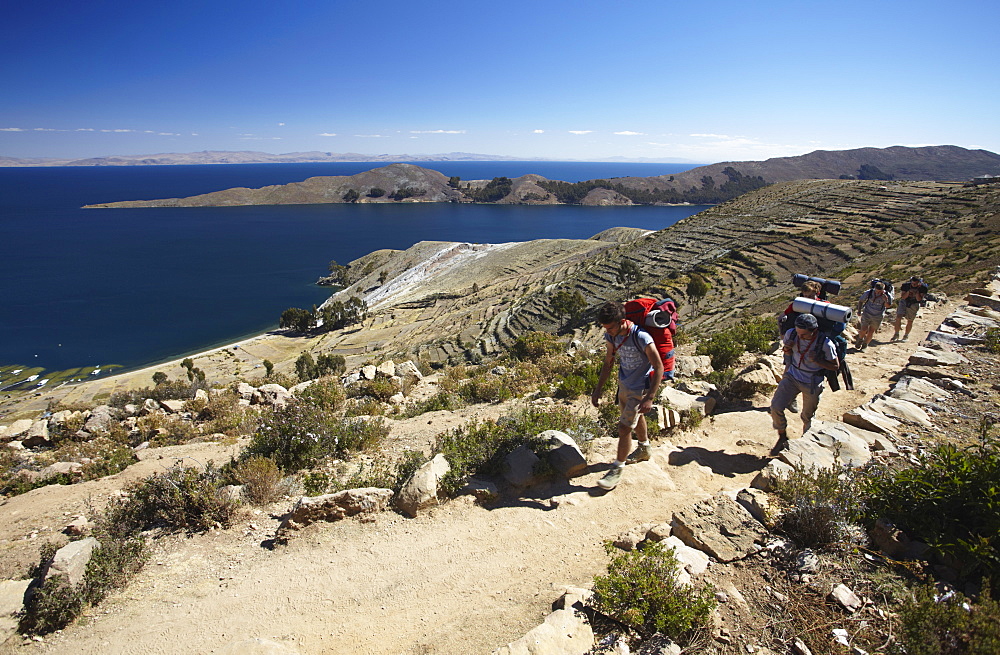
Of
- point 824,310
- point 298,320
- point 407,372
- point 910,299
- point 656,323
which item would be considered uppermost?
point 824,310

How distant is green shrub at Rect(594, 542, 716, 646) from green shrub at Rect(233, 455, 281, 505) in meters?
3.83

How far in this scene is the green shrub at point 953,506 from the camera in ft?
9.30

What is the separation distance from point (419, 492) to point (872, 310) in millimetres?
9579

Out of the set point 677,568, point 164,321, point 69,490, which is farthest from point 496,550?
point 164,321

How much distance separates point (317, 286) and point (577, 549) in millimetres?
74552

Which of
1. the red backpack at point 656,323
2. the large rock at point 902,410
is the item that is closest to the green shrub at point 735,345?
the large rock at point 902,410

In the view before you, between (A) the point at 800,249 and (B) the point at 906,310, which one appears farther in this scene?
(A) the point at 800,249

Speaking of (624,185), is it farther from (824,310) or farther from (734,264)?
(824,310)

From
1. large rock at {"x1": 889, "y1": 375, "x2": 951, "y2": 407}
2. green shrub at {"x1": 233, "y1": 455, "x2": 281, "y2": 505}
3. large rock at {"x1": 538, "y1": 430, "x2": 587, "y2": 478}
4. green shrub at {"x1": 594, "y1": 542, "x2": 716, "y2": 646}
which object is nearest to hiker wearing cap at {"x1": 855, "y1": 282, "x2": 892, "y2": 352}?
large rock at {"x1": 889, "y1": 375, "x2": 951, "y2": 407}

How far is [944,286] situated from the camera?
48.9 ft

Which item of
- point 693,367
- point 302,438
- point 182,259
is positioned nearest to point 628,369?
point 302,438

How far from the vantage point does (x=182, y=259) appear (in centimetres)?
8400

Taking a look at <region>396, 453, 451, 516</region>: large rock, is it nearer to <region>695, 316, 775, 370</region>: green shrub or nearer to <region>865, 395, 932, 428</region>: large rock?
<region>865, 395, 932, 428</region>: large rock

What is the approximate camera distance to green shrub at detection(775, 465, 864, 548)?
338 cm
